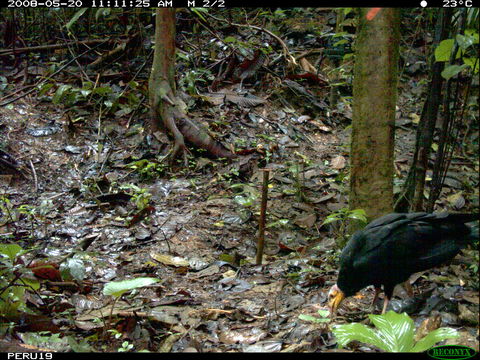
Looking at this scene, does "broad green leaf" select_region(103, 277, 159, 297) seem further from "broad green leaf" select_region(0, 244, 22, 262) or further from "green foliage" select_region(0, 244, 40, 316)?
"broad green leaf" select_region(0, 244, 22, 262)

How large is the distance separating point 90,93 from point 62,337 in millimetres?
4831

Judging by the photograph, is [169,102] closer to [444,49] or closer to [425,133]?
[425,133]

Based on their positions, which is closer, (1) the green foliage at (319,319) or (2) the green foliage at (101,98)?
(1) the green foliage at (319,319)

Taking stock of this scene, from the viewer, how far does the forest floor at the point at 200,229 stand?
2.92 meters

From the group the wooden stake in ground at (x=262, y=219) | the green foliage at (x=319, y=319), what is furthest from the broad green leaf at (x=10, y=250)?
the wooden stake in ground at (x=262, y=219)

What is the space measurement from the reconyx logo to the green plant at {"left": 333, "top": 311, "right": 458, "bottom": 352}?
0.12ft

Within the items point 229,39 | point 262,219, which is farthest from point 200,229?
point 229,39

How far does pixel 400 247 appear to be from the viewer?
2662mm

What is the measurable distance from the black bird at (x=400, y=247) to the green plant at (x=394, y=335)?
0.62 meters

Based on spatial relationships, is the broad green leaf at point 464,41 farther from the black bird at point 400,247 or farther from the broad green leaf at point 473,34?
the black bird at point 400,247

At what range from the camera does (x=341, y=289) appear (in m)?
2.97

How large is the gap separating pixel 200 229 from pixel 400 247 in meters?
2.69

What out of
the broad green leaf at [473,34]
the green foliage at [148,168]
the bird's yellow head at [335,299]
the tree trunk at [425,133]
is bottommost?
the bird's yellow head at [335,299]

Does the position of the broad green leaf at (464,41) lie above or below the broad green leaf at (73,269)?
above
